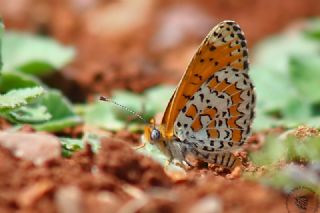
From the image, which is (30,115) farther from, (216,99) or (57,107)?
(216,99)

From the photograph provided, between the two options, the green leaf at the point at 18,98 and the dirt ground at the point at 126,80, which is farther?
the green leaf at the point at 18,98

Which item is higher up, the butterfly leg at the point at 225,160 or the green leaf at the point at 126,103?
the green leaf at the point at 126,103

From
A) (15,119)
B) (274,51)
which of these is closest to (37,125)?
(15,119)

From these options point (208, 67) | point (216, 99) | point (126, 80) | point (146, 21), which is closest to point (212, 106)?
point (216, 99)

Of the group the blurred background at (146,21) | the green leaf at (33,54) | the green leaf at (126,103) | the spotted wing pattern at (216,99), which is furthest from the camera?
the blurred background at (146,21)

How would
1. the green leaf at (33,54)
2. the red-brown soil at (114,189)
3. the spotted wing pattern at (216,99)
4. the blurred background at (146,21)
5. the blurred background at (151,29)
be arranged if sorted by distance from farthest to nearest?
the blurred background at (146,21) < the blurred background at (151,29) < the green leaf at (33,54) < the spotted wing pattern at (216,99) < the red-brown soil at (114,189)

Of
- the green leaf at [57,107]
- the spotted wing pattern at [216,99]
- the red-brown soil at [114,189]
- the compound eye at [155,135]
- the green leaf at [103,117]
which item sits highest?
the green leaf at [103,117]

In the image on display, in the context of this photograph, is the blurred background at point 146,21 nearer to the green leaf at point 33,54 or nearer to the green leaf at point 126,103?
the green leaf at point 33,54

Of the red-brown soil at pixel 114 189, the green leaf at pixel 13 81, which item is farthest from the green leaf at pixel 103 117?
the red-brown soil at pixel 114 189

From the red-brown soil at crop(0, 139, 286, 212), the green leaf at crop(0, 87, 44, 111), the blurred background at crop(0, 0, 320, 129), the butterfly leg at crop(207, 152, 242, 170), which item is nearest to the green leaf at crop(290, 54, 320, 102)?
the blurred background at crop(0, 0, 320, 129)
